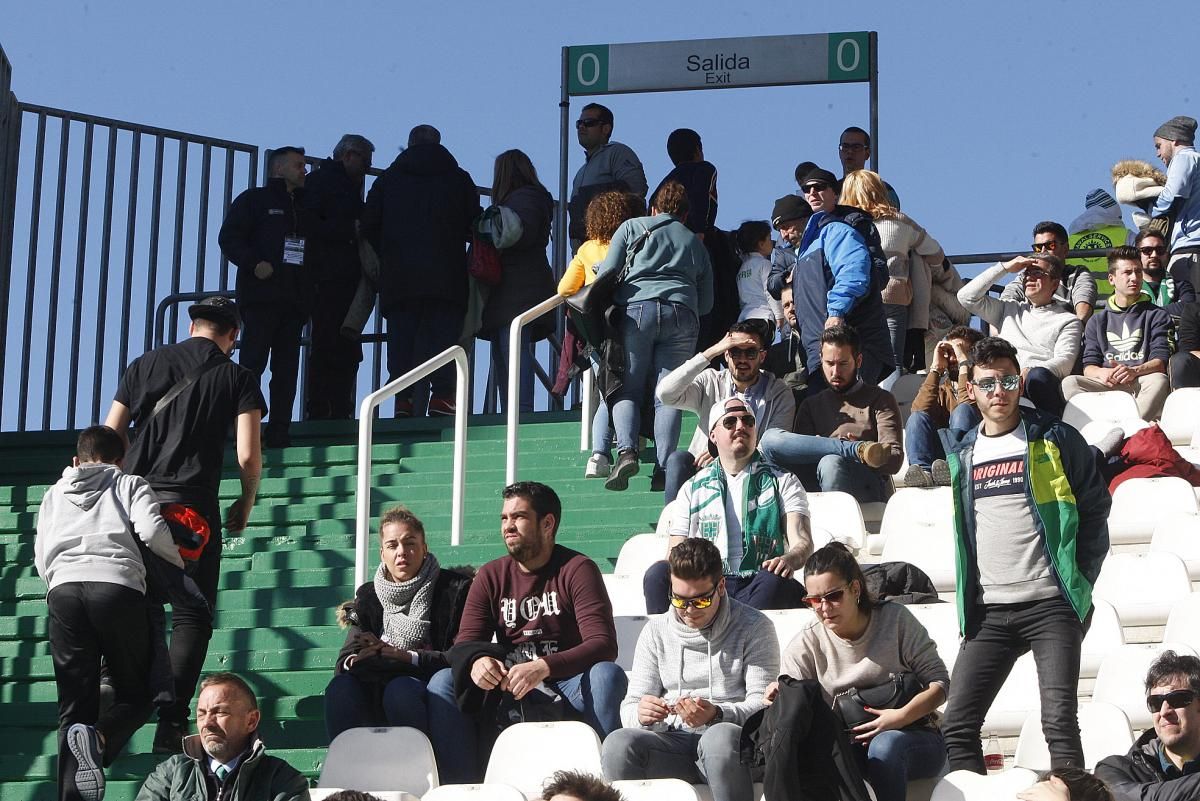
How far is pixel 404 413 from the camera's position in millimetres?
11297

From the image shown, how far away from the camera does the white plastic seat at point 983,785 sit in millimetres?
5500

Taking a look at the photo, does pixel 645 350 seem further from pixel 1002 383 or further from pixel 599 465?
pixel 1002 383

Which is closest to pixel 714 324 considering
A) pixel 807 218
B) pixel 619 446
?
pixel 807 218

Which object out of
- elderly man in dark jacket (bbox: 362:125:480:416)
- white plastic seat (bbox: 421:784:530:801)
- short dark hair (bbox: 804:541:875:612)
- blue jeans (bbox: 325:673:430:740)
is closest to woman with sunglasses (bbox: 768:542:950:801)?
short dark hair (bbox: 804:541:875:612)

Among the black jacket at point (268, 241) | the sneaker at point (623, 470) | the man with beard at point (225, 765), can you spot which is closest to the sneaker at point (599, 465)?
the sneaker at point (623, 470)

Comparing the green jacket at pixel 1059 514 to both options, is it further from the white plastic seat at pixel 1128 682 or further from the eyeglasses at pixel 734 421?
the eyeglasses at pixel 734 421

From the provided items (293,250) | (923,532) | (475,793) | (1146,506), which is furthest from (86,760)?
(293,250)

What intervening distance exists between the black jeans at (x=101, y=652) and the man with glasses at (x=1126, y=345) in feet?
16.4

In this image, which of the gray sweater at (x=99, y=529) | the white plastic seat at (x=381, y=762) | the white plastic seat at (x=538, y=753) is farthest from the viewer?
the gray sweater at (x=99, y=529)

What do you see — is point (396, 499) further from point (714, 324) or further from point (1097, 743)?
point (1097, 743)

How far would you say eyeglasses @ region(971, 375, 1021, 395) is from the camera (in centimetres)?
618

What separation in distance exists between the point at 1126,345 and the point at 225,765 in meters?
5.66

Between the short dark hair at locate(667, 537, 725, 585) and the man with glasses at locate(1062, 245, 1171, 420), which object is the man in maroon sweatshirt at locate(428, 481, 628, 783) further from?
the man with glasses at locate(1062, 245, 1171, 420)

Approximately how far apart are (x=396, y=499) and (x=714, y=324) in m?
2.08
